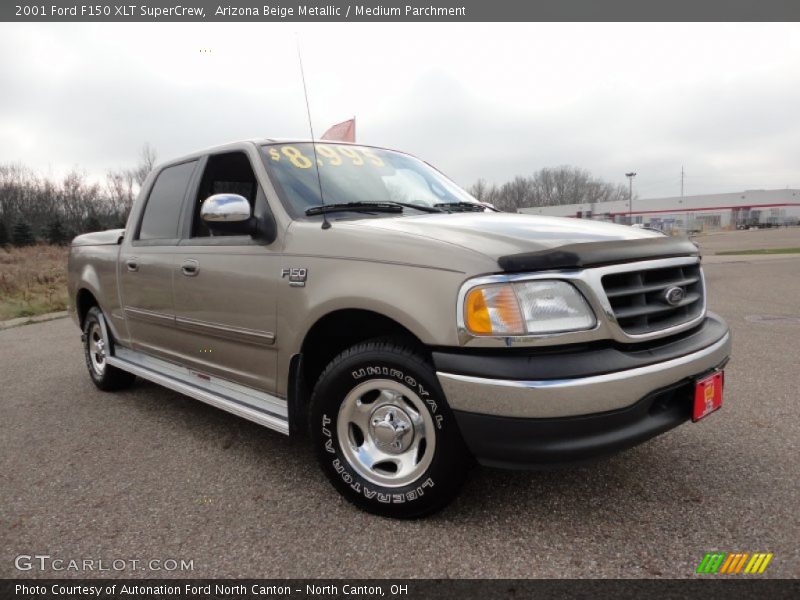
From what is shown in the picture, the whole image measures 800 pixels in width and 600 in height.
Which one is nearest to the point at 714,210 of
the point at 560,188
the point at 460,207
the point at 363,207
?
the point at 560,188

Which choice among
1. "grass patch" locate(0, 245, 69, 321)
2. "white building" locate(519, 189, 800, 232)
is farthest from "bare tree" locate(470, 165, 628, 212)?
"grass patch" locate(0, 245, 69, 321)

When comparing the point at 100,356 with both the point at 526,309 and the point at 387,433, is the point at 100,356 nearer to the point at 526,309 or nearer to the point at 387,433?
the point at 387,433

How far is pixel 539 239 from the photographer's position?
7.36 feet

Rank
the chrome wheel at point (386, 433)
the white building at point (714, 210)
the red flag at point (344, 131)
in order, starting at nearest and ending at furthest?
1. the chrome wheel at point (386, 433)
2. the red flag at point (344, 131)
3. the white building at point (714, 210)

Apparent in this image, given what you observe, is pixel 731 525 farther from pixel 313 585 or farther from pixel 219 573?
pixel 219 573

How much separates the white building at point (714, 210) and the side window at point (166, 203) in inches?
2477

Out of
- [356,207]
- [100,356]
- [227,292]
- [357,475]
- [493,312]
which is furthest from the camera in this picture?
[100,356]

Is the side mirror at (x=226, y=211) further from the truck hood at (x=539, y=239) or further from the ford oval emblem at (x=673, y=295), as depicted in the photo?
the ford oval emblem at (x=673, y=295)

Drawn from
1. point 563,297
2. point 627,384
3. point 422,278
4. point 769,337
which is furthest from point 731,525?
point 769,337

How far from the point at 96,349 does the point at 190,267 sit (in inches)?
89.5

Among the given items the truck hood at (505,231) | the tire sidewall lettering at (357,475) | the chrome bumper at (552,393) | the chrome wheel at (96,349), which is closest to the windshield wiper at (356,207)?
the truck hood at (505,231)

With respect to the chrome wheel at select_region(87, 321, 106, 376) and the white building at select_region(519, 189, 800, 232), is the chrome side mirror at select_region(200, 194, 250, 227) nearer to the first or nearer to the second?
the chrome wheel at select_region(87, 321, 106, 376)

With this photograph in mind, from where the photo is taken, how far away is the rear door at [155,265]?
3.66 meters

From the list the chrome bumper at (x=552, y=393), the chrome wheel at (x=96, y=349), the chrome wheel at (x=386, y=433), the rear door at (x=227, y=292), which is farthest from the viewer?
the chrome wheel at (x=96, y=349)
